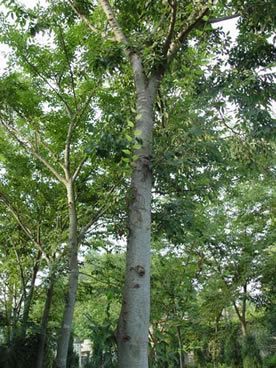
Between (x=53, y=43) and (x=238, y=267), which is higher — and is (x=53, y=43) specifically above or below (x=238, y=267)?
above

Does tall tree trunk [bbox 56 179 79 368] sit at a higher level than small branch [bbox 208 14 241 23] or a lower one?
lower

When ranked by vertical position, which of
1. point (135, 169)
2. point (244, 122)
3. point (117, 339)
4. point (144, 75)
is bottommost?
point (117, 339)

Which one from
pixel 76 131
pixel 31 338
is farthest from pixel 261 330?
pixel 76 131

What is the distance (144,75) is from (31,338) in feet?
18.1

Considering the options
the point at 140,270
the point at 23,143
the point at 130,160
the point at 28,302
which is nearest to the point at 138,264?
the point at 140,270

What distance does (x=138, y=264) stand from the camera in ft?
11.7

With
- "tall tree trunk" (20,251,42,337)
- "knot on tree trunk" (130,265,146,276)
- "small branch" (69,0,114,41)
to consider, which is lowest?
"knot on tree trunk" (130,265,146,276)

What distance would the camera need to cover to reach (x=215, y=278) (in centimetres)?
1254

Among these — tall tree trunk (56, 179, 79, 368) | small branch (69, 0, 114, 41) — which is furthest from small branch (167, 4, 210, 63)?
tall tree trunk (56, 179, 79, 368)

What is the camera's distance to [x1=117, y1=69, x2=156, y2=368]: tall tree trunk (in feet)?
10.9

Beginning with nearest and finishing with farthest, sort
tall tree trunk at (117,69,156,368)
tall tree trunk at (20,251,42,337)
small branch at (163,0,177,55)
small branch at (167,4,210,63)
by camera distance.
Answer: tall tree trunk at (117,69,156,368) < small branch at (163,0,177,55) < small branch at (167,4,210,63) < tall tree trunk at (20,251,42,337)

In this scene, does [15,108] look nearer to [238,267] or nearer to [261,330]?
[238,267]

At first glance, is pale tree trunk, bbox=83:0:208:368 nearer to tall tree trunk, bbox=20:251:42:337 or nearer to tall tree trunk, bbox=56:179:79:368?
tall tree trunk, bbox=56:179:79:368

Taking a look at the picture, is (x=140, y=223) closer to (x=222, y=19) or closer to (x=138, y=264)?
(x=138, y=264)
